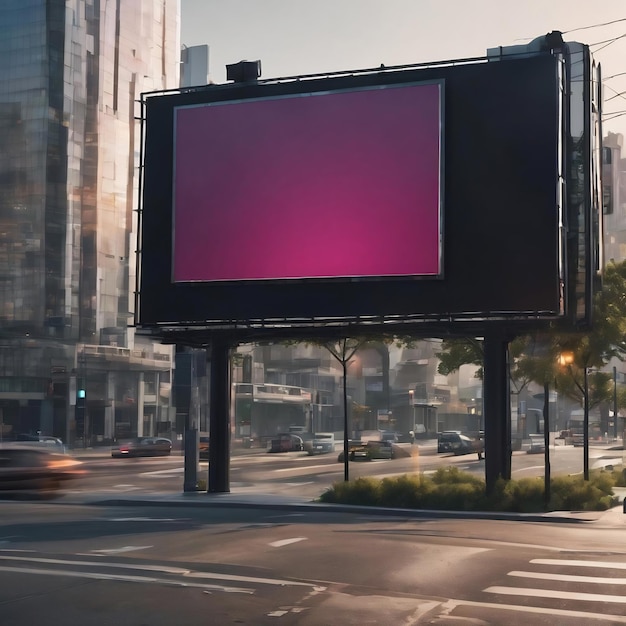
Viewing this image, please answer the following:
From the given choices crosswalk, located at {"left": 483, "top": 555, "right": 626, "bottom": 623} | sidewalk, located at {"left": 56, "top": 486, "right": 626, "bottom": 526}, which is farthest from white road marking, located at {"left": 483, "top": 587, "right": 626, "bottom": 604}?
sidewalk, located at {"left": 56, "top": 486, "right": 626, "bottom": 526}

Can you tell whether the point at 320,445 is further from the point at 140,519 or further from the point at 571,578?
the point at 571,578

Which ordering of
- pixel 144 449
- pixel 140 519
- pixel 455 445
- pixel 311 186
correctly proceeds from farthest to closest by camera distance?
pixel 144 449 < pixel 455 445 < pixel 311 186 < pixel 140 519

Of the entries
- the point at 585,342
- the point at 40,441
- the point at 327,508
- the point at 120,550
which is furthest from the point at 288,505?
the point at 40,441

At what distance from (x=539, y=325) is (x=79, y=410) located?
77.6 metres

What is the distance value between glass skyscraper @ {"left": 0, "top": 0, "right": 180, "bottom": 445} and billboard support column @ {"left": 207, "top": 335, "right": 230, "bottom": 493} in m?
65.1

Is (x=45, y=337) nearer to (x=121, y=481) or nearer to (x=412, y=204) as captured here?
(x=121, y=481)

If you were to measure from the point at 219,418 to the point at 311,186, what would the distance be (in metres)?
9.45

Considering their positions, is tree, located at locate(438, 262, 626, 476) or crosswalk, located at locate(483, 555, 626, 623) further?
tree, located at locate(438, 262, 626, 476)

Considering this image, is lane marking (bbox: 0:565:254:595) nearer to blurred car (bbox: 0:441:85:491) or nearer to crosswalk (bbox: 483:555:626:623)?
crosswalk (bbox: 483:555:626:623)

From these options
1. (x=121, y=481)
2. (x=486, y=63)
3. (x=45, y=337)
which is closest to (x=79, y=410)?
(x=45, y=337)

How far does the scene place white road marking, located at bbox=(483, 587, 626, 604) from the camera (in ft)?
44.1

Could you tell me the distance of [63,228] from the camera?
354 feet

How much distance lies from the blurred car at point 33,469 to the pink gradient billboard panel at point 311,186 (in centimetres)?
727

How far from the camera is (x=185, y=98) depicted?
35.7m
